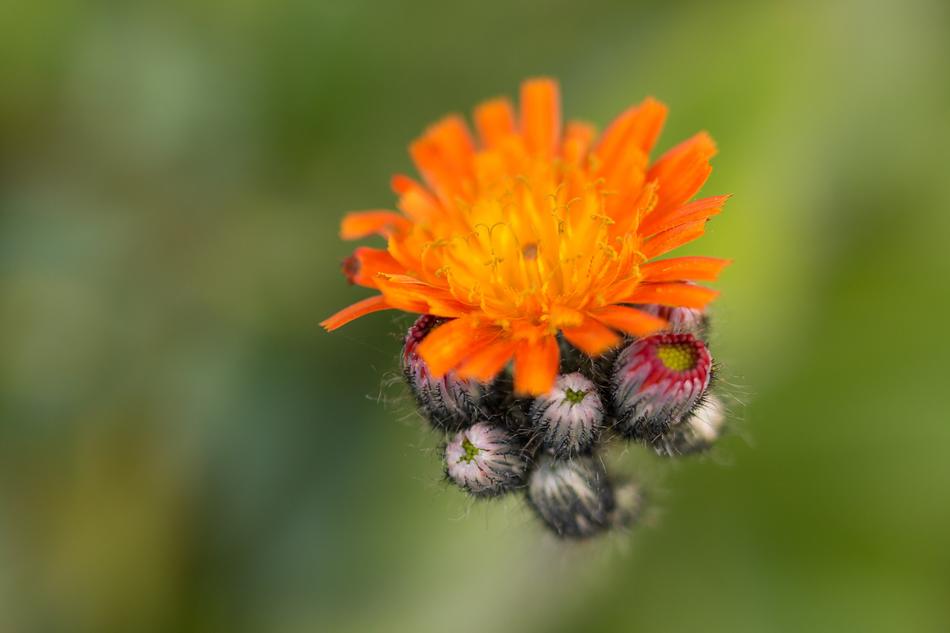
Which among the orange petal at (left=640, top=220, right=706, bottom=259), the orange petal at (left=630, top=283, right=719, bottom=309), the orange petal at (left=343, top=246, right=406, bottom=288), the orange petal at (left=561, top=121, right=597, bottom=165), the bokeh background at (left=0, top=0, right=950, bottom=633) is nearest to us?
the orange petal at (left=630, top=283, right=719, bottom=309)

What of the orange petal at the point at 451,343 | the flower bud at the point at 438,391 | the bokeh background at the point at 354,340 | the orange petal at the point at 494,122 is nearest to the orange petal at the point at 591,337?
the orange petal at the point at 451,343

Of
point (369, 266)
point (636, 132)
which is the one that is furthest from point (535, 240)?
point (369, 266)

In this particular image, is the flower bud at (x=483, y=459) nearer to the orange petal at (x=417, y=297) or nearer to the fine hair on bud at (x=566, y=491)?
the fine hair on bud at (x=566, y=491)

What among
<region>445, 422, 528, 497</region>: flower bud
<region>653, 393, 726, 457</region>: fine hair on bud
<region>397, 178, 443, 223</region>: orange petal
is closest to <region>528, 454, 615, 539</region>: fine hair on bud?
<region>445, 422, 528, 497</region>: flower bud

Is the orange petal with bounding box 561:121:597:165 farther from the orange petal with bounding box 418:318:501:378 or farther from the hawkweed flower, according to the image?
the orange petal with bounding box 418:318:501:378

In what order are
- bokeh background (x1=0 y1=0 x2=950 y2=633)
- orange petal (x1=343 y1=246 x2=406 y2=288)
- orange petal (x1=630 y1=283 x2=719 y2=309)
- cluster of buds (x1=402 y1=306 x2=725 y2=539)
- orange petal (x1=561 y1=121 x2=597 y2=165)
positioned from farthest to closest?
bokeh background (x1=0 y1=0 x2=950 y2=633) → orange petal (x1=561 y1=121 x2=597 y2=165) → orange petal (x1=343 y1=246 x2=406 y2=288) → cluster of buds (x1=402 y1=306 x2=725 y2=539) → orange petal (x1=630 y1=283 x2=719 y2=309)
